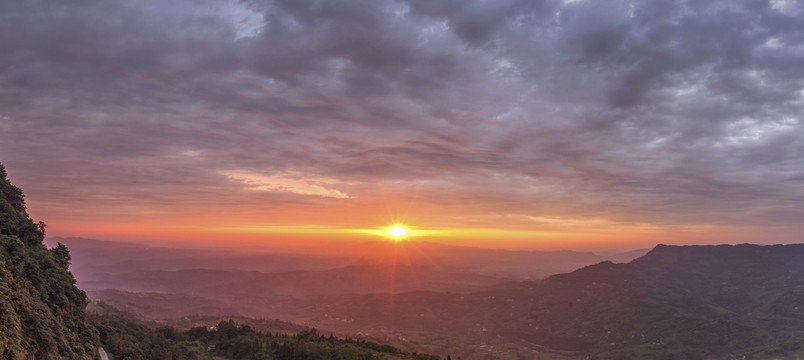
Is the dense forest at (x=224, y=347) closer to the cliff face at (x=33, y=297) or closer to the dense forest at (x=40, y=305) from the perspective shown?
the dense forest at (x=40, y=305)

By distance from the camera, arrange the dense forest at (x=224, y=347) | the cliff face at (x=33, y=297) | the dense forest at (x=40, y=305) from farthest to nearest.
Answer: the dense forest at (x=224, y=347), the dense forest at (x=40, y=305), the cliff face at (x=33, y=297)

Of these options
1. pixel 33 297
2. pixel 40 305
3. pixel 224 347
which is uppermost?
pixel 33 297

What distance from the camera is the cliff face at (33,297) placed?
3145 cm

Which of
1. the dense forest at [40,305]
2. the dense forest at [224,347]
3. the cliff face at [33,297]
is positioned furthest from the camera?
the dense forest at [224,347]

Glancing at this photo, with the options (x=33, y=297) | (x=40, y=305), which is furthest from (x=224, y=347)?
Result: (x=40, y=305)

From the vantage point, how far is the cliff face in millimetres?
31453

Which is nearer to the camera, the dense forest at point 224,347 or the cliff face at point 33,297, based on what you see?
the cliff face at point 33,297

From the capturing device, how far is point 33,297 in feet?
134

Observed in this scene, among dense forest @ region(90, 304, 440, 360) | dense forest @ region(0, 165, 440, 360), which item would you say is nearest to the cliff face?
dense forest @ region(0, 165, 440, 360)

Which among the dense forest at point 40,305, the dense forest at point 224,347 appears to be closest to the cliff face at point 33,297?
the dense forest at point 40,305

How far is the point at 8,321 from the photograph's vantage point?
2994 centimetres

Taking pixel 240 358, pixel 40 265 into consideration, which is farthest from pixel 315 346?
pixel 40 265

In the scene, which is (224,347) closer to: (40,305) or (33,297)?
(33,297)

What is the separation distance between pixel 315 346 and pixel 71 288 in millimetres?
82774
